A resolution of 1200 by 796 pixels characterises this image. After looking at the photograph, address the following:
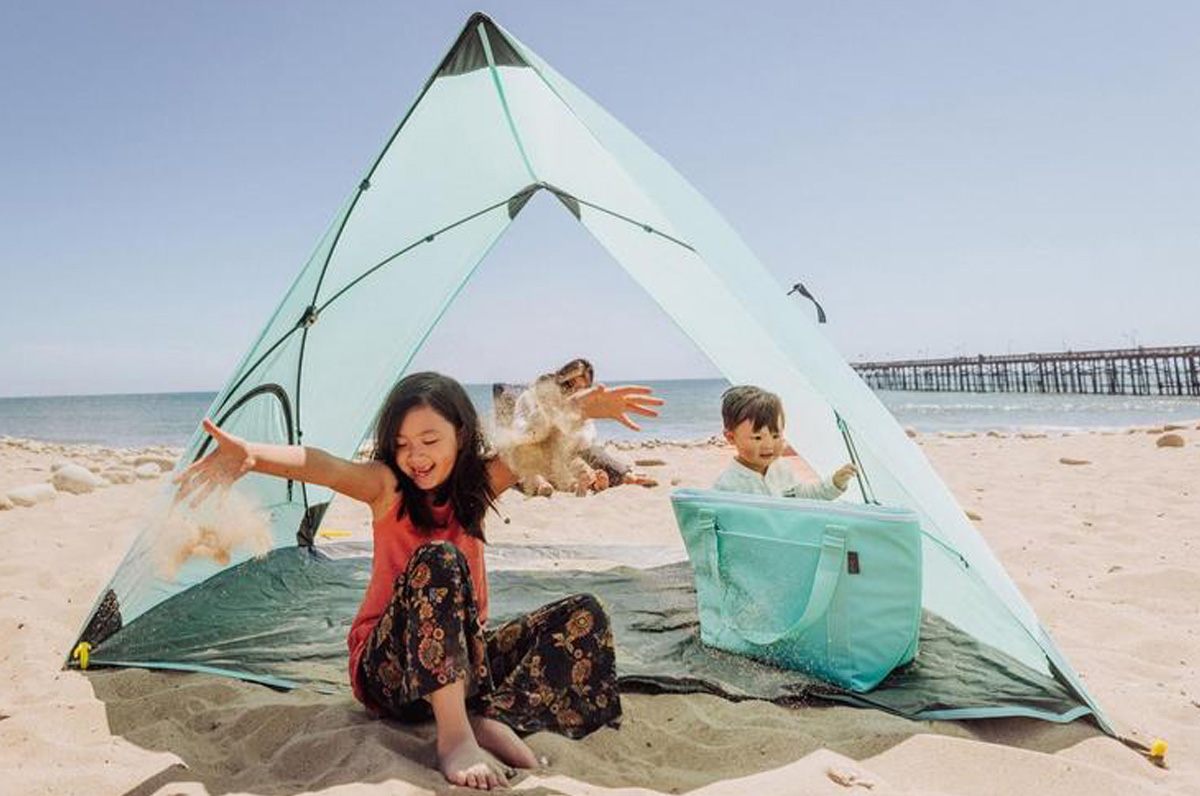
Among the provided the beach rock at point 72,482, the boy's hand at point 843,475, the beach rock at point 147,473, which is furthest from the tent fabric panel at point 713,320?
the beach rock at point 147,473

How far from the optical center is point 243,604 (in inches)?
126

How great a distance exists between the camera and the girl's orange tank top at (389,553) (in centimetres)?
193

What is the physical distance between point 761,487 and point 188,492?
203 centimetres

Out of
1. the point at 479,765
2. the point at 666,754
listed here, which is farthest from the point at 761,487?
the point at 479,765

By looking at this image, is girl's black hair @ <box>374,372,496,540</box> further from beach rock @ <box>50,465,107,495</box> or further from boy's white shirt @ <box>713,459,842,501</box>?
beach rock @ <box>50,465,107,495</box>

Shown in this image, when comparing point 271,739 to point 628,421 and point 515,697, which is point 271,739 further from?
point 628,421

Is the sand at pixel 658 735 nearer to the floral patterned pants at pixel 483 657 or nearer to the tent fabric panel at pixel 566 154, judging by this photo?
the floral patterned pants at pixel 483 657

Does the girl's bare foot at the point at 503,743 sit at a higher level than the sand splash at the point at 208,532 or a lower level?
lower

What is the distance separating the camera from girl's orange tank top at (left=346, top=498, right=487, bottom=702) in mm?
1931

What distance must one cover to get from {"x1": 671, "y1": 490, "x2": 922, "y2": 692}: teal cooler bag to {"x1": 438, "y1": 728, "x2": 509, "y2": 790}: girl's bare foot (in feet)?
3.42

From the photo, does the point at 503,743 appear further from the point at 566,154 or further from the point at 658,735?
the point at 566,154

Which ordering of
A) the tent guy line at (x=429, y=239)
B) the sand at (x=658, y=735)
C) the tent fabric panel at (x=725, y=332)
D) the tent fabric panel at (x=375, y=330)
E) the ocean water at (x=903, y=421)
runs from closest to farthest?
the sand at (x=658, y=735) < the tent guy line at (x=429, y=239) < the tent fabric panel at (x=725, y=332) < the tent fabric panel at (x=375, y=330) < the ocean water at (x=903, y=421)

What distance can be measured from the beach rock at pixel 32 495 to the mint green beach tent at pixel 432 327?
281cm

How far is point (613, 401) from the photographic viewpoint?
206cm
